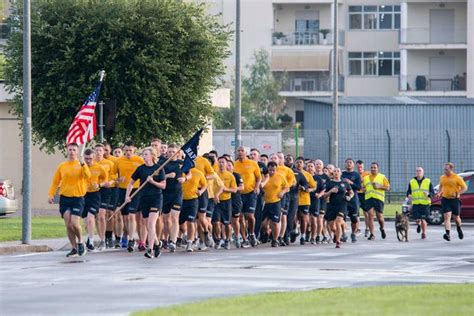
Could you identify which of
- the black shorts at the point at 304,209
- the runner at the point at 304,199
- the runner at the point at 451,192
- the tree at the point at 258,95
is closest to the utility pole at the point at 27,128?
the runner at the point at 304,199

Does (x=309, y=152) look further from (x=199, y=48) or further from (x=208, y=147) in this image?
(x=199, y=48)

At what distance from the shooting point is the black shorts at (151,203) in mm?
27859

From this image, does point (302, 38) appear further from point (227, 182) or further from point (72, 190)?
point (72, 190)

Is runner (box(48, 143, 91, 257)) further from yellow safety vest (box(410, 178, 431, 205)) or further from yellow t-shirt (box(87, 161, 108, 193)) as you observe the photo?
yellow safety vest (box(410, 178, 431, 205))

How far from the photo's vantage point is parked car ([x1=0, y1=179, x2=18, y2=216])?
43688 millimetres

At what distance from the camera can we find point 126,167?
30.3m

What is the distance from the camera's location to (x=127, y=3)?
1756 inches

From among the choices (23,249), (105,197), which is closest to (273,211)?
(105,197)

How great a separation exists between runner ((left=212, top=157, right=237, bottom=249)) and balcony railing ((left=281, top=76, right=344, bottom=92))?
2031 inches

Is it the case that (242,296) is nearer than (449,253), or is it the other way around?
(242,296)

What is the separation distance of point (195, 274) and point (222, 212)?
9.57 meters

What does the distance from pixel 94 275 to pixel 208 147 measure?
3161 centimetres

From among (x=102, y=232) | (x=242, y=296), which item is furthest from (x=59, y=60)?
(x=242, y=296)

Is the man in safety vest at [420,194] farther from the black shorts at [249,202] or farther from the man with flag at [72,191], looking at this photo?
the man with flag at [72,191]
